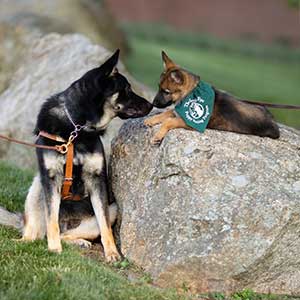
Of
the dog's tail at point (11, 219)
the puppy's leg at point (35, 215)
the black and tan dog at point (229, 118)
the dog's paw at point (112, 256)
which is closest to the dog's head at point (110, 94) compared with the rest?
the black and tan dog at point (229, 118)

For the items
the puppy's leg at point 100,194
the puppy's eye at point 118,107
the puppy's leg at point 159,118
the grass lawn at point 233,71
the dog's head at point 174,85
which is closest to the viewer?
the puppy's leg at point 100,194

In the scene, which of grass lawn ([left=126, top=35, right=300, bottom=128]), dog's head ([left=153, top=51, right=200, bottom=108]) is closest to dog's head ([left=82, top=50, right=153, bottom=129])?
dog's head ([left=153, top=51, right=200, bottom=108])

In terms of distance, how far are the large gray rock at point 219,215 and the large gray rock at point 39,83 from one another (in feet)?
12.8

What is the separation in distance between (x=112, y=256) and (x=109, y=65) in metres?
1.73

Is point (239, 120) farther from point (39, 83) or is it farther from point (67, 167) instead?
point (39, 83)

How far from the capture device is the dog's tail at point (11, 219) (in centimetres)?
816

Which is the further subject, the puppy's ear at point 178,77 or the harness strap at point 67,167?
the puppy's ear at point 178,77

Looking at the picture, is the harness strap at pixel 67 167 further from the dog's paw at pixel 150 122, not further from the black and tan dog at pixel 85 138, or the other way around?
the dog's paw at pixel 150 122

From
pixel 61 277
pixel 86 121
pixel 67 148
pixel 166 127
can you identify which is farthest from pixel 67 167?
pixel 61 277

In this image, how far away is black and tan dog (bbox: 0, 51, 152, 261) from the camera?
7352mm

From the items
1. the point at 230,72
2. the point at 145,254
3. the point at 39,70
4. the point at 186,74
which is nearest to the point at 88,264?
the point at 145,254

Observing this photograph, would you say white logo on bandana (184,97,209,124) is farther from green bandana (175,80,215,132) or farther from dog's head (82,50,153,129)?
dog's head (82,50,153,129)

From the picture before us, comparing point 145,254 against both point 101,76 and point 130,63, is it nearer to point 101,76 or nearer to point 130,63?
point 101,76

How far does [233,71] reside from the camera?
29812mm
